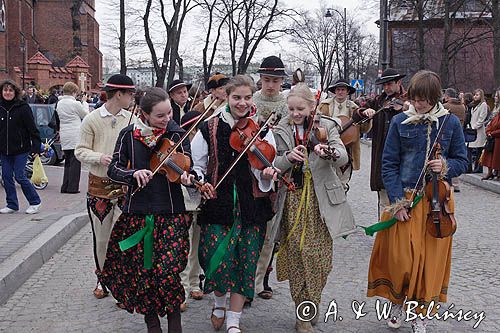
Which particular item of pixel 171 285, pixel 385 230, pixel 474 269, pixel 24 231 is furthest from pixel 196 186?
pixel 24 231

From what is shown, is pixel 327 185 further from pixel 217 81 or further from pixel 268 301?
pixel 217 81

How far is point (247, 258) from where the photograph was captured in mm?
5141

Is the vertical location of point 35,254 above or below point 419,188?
below

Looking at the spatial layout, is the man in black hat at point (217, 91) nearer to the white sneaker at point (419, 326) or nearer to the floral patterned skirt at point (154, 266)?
the floral patterned skirt at point (154, 266)

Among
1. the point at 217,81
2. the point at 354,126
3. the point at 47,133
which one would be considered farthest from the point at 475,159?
the point at 217,81

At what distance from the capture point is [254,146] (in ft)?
16.2

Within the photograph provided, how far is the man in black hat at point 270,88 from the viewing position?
20.9ft

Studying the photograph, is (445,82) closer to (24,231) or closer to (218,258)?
(24,231)

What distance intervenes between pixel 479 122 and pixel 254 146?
1228 centimetres

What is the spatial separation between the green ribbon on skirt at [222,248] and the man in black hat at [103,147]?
3.95 feet

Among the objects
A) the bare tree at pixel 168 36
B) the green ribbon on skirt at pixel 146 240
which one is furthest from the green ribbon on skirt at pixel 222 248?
the bare tree at pixel 168 36

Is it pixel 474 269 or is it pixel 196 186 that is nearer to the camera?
pixel 196 186

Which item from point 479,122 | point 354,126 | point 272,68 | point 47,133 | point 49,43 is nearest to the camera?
point 272,68

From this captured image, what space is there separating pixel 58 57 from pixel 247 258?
5635 centimetres
